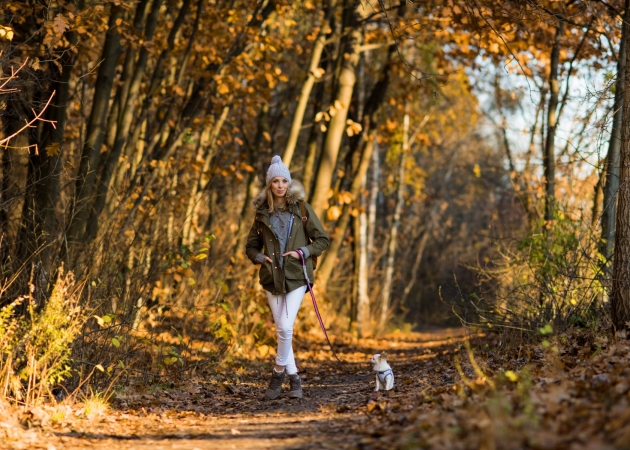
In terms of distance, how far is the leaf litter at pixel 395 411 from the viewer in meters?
4.15

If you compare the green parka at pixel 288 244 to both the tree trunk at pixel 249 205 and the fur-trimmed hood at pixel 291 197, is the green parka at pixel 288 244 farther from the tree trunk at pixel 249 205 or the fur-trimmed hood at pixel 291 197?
the tree trunk at pixel 249 205

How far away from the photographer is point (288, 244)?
7.43m

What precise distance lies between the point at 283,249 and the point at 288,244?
0.07 meters

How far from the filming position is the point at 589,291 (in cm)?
855

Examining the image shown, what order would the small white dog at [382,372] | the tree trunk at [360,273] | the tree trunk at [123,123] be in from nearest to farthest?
the small white dog at [382,372]
the tree trunk at [123,123]
the tree trunk at [360,273]

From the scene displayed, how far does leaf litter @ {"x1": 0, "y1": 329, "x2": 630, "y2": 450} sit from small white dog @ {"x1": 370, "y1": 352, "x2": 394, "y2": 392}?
3.7 inches

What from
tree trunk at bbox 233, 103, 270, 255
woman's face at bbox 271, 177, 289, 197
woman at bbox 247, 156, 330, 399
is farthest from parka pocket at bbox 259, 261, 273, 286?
tree trunk at bbox 233, 103, 270, 255

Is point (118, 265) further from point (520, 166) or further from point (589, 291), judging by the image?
point (520, 166)

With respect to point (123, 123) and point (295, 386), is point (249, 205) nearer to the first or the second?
point (123, 123)

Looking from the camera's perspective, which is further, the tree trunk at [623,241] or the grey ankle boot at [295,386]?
the grey ankle boot at [295,386]

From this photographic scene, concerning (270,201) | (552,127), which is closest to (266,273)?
(270,201)

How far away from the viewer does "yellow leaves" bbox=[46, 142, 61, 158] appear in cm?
844

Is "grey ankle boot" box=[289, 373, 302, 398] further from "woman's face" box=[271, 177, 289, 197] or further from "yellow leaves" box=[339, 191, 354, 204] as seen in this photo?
"yellow leaves" box=[339, 191, 354, 204]

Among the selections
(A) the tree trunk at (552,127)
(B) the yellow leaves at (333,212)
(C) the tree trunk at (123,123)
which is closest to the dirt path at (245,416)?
(C) the tree trunk at (123,123)
